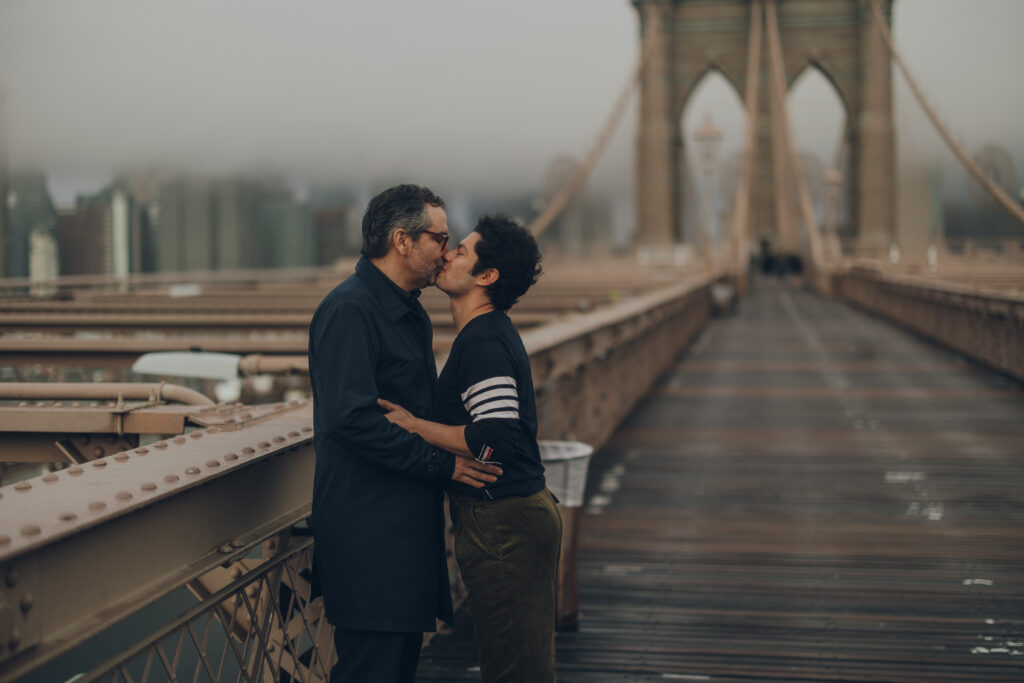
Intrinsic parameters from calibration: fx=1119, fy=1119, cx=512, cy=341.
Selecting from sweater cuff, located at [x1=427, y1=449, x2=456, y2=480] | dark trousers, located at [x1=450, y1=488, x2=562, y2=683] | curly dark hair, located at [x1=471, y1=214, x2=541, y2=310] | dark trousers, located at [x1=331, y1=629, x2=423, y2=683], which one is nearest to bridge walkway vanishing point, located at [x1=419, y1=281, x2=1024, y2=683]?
dark trousers, located at [x1=450, y1=488, x2=562, y2=683]

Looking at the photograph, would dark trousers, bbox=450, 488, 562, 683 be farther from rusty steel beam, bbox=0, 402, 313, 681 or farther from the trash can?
the trash can

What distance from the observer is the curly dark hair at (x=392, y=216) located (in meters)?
2.80

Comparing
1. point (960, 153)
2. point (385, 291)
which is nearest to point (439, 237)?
point (385, 291)

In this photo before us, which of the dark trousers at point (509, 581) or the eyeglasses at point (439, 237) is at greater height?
the eyeglasses at point (439, 237)

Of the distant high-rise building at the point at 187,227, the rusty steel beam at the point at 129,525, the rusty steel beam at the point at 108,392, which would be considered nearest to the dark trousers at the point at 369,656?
the rusty steel beam at the point at 129,525

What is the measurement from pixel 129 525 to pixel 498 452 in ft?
2.96

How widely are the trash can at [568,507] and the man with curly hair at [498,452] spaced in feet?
4.99

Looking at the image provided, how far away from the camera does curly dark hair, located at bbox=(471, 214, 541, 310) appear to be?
288 centimetres

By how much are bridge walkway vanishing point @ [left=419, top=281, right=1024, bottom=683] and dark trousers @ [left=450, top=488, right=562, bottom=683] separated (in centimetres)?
124

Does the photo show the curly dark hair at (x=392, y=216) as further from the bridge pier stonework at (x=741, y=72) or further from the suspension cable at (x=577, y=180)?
the bridge pier stonework at (x=741, y=72)

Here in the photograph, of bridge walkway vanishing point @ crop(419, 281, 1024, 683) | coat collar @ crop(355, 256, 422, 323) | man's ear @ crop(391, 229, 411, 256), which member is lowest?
bridge walkway vanishing point @ crop(419, 281, 1024, 683)

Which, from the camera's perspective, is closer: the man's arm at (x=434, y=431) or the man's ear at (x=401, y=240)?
the man's arm at (x=434, y=431)

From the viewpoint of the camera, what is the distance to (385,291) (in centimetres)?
276

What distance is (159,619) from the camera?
7219 mm
